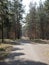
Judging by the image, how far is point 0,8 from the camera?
3828 centimetres

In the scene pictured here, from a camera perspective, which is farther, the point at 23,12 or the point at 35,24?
the point at 35,24

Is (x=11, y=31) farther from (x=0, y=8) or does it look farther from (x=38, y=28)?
(x=0, y=8)

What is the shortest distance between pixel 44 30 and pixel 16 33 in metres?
12.3

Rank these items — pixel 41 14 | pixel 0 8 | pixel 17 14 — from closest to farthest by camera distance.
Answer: pixel 0 8 → pixel 17 14 → pixel 41 14

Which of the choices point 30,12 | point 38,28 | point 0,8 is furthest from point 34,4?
point 0,8

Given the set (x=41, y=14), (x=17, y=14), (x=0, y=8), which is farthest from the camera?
(x=41, y=14)

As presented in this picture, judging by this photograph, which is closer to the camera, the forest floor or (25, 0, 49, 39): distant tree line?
the forest floor

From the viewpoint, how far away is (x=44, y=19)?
302 feet

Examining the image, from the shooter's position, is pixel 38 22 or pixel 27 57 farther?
pixel 38 22

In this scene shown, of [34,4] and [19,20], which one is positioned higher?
[34,4]

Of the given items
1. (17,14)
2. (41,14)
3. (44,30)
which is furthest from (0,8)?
(44,30)

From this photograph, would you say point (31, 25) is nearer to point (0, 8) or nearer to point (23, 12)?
point (23, 12)

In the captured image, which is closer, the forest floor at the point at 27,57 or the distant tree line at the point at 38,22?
the forest floor at the point at 27,57

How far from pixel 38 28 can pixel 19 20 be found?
41.9 ft
